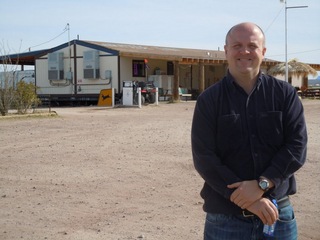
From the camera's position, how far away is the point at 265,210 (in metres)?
2.32

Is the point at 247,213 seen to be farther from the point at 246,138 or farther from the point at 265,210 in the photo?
the point at 246,138

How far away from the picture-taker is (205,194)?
8.34ft

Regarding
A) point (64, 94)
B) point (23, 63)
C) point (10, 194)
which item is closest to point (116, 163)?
point (10, 194)

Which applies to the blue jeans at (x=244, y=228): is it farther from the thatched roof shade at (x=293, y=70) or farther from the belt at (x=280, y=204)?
the thatched roof shade at (x=293, y=70)

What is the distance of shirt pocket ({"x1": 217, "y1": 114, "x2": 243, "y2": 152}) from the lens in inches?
95.0

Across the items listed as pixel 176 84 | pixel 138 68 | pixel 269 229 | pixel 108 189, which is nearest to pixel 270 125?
pixel 269 229

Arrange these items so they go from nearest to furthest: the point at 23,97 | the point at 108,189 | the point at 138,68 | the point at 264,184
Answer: the point at 264,184, the point at 108,189, the point at 23,97, the point at 138,68

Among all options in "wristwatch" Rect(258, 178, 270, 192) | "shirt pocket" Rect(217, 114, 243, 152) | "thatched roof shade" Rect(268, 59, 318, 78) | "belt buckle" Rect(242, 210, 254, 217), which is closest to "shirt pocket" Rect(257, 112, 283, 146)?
"shirt pocket" Rect(217, 114, 243, 152)

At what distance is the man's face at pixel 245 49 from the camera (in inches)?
97.0

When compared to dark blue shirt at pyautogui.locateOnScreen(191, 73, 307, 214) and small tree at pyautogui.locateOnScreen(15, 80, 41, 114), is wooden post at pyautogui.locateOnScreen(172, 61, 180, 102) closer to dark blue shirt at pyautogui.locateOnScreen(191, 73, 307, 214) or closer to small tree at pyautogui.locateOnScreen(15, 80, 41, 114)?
small tree at pyautogui.locateOnScreen(15, 80, 41, 114)

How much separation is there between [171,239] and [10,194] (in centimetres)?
251

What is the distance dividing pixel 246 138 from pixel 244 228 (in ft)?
1.50

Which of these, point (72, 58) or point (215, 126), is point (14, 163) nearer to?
point (215, 126)

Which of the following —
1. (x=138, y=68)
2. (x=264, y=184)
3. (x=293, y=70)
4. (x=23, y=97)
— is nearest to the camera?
(x=264, y=184)
